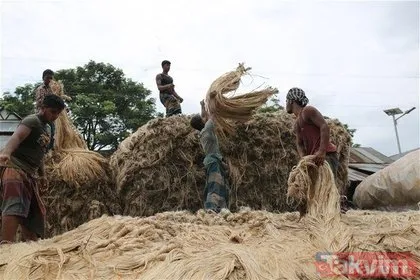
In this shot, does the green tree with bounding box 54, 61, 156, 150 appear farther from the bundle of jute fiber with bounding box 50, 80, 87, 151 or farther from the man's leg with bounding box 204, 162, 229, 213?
the man's leg with bounding box 204, 162, 229, 213

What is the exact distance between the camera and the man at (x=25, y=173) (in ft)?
11.5

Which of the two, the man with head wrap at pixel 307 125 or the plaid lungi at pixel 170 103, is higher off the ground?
the plaid lungi at pixel 170 103

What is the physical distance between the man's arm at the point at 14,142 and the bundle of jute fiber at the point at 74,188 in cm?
144

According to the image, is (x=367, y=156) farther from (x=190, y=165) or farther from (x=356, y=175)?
(x=190, y=165)

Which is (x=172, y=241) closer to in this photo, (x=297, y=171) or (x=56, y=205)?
(x=297, y=171)

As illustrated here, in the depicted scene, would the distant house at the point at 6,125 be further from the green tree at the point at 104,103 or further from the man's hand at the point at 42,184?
the man's hand at the point at 42,184

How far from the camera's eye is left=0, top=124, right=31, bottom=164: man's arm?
3394 millimetres

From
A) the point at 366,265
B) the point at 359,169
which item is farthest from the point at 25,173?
the point at 359,169

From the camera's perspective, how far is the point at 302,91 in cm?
450

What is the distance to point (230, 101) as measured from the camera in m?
5.36

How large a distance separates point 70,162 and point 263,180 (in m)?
2.33

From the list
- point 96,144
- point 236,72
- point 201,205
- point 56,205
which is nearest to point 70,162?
point 56,205

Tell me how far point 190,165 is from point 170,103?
164cm

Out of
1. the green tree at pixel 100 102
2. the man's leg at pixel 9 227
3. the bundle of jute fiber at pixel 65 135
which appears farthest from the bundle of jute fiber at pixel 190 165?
the green tree at pixel 100 102
